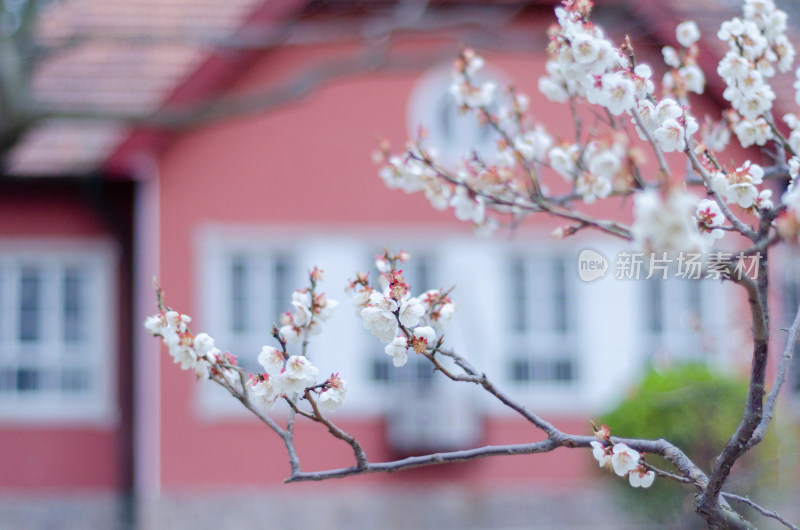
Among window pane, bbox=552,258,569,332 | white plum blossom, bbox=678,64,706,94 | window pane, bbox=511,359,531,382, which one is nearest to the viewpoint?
white plum blossom, bbox=678,64,706,94

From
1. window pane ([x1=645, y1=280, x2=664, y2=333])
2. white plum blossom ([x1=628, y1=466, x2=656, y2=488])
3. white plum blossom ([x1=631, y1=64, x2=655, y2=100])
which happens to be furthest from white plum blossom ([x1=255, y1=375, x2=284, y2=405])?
window pane ([x1=645, y1=280, x2=664, y2=333])

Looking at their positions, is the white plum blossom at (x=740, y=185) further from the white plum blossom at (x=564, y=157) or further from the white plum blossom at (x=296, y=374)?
the white plum blossom at (x=296, y=374)

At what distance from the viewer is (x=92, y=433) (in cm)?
908

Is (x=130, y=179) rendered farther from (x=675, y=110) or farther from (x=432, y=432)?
(x=675, y=110)

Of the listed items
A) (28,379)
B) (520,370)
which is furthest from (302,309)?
(28,379)

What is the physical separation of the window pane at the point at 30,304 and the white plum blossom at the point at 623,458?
803 centimetres

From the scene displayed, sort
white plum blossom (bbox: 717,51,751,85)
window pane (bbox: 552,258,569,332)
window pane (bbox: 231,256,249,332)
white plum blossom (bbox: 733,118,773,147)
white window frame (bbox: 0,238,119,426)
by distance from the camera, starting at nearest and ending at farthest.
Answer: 1. white plum blossom (bbox: 717,51,751,85)
2. white plum blossom (bbox: 733,118,773,147)
3. window pane (bbox: 231,256,249,332)
4. window pane (bbox: 552,258,569,332)
5. white window frame (bbox: 0,238,119,426)

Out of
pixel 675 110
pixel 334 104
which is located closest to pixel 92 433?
pixel 334 104

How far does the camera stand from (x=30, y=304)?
9.20m

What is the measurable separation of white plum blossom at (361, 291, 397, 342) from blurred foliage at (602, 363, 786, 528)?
355cm

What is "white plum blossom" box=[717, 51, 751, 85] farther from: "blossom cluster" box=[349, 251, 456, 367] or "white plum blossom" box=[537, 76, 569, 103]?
"blossom cluster" box=[349, 251, 456, 367]

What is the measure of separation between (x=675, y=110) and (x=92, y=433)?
7888mm

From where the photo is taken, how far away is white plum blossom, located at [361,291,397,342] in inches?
80.3

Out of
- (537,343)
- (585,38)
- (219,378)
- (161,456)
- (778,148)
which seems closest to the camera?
(585,38)
